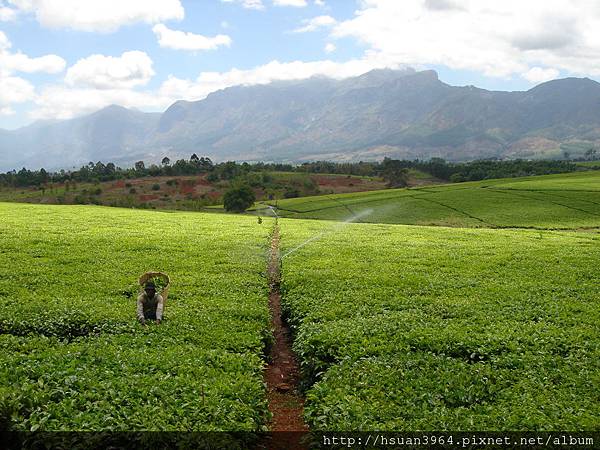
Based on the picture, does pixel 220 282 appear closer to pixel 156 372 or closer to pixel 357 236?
pixel 156 372

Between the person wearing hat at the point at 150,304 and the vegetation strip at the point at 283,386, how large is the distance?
4905 millimetres

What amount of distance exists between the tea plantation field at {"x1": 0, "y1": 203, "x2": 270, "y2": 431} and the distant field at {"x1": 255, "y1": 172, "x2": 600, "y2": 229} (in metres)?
55.2

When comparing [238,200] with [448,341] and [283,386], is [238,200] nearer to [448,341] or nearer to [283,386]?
[283,386]

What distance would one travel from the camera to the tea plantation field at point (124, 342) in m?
12.4

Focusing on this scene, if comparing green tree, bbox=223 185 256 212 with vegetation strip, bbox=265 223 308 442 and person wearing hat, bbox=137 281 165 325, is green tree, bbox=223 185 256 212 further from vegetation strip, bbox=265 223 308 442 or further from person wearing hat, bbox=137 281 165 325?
person wearing hat, bbox=137 281 165 325

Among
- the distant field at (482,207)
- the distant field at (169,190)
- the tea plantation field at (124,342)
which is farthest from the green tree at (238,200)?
the tea plantation field at (124,342)

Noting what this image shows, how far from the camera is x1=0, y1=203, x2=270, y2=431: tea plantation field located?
40.7ft

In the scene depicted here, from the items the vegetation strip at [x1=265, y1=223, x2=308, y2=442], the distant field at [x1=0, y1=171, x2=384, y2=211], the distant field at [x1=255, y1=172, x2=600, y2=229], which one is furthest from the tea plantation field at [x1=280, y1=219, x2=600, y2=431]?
the distant field at [x1=0, y1=171, x2=384, y2=211]

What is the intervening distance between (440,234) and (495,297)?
84.0 ft

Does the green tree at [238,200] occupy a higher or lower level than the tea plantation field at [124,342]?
higher

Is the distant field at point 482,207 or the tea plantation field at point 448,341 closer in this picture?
the tea plantation field at point 448,341

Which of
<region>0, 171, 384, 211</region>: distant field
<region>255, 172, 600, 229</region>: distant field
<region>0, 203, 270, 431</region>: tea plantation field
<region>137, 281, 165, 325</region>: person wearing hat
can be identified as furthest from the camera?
<region>0, 171, 384, 211</region>: distant field

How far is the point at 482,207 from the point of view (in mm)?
88812

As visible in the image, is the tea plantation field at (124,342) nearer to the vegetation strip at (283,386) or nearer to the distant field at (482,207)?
the vegetation strip at (283,386)
